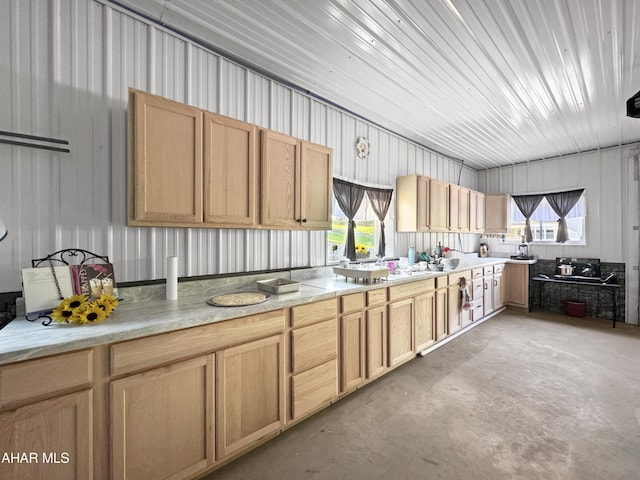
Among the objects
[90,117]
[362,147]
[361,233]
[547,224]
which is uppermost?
[362,147]

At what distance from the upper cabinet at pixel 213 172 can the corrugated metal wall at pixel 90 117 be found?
0.37 m

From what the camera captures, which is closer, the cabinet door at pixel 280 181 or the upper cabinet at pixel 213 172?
the upper cabinet at pixel 213 172

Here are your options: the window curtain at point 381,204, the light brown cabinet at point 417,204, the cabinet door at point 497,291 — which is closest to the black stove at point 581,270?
the cabinet door at point 497,291

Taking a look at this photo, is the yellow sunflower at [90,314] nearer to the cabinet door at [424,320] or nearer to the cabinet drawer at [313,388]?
the cabinet drawer at [313,388]

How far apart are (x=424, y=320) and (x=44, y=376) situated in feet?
10.8

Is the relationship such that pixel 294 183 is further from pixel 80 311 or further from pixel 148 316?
pixel 80 311

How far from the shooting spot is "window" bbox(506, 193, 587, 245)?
518 cm

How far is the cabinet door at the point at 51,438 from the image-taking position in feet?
3.66

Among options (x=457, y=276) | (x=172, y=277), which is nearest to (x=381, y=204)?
(x=457, y=276)

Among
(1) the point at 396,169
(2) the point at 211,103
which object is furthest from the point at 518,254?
(2) the point at 211,103

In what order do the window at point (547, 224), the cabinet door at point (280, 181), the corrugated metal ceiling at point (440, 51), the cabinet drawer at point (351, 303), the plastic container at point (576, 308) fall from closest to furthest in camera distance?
the corrugated metal ceiling at point (440, 51)
the cabinet door at point (280, 181)
the cabinet drawer at point (351, 303)
the plastic container at point (576, 308)
the window at point (547, 224)

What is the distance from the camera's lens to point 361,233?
3787 mm

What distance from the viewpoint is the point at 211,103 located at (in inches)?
92.7

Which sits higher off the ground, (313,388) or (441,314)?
(441,314)
